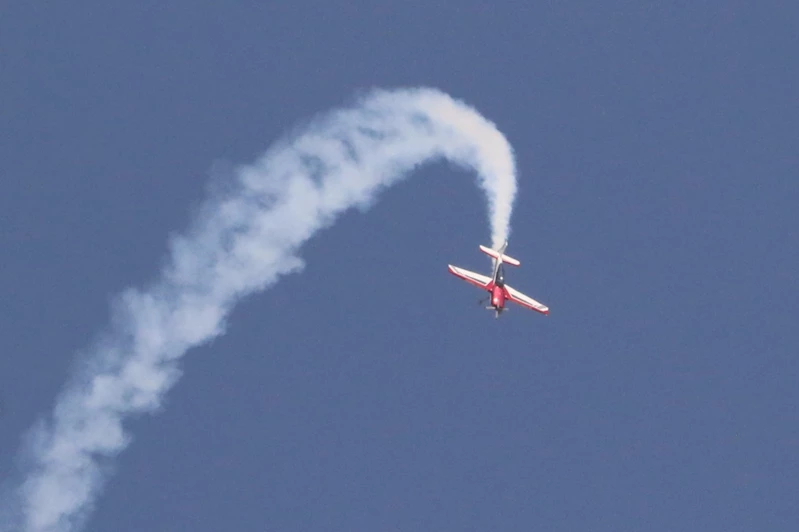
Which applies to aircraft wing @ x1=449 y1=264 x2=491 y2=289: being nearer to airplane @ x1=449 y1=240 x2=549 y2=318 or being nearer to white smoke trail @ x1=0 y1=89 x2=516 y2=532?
airplane @ x1=449 y1=240 x2=549 y2=318

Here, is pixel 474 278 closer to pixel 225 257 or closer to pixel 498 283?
pixel 498 283

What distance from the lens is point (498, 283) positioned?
183 feet

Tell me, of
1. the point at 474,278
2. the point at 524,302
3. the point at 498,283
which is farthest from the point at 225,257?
the point at 524,302

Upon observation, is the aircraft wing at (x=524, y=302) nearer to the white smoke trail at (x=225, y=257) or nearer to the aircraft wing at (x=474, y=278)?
the aircraft wing at (x=474, y=278)

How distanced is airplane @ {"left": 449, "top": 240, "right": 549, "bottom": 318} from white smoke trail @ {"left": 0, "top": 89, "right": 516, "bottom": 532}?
3.27 metres

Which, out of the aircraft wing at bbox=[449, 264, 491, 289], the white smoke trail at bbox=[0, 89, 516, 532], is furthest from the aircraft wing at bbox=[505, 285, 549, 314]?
the white smoke trail at bbox=[0, 89, 516, 532]

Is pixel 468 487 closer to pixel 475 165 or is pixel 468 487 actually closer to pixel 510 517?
pixel 510 517

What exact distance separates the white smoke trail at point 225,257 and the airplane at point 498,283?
10.7ft

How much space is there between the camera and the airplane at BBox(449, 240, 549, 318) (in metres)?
55.2

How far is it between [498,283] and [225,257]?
9.95 meters

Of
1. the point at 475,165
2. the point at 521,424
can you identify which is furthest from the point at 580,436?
the point at 475,165

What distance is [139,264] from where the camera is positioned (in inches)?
2557

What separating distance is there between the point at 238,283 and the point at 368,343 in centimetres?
790

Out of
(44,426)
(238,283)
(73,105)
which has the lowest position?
(44,426)
